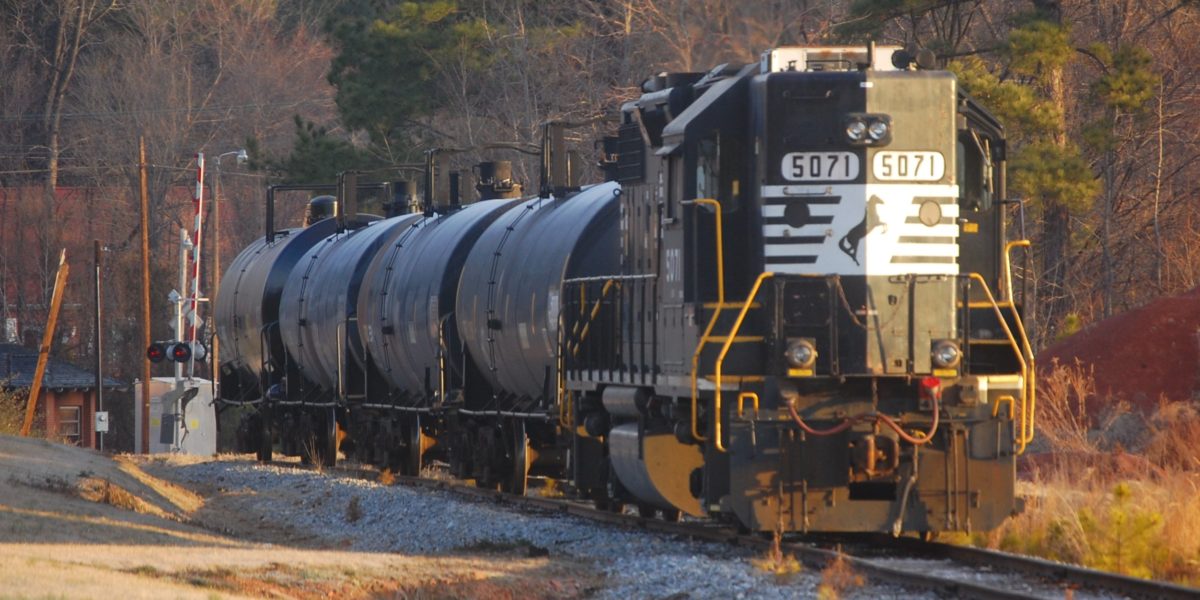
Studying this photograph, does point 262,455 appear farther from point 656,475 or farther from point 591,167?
point 656,475

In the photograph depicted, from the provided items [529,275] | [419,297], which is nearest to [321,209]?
[419,297]

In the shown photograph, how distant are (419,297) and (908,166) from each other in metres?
10.9

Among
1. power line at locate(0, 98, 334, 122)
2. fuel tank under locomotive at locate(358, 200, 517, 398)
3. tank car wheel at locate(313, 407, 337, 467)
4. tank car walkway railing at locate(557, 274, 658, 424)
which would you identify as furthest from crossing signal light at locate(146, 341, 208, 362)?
power line at locate(0, 98, 334, 122)

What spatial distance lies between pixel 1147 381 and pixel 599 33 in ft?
52.6

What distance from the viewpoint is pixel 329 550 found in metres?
16.6

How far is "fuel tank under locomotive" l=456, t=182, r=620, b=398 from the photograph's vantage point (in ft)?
61.5

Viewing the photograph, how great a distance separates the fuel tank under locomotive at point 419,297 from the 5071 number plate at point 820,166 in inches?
374

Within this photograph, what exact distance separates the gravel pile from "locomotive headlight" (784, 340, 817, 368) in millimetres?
1566

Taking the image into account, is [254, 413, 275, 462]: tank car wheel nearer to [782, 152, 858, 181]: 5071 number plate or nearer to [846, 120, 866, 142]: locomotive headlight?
[782, 152, 858, 181]: 5071 number plate

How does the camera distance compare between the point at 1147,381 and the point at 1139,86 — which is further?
the point at 1139,86

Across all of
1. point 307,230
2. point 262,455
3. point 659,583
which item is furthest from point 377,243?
point 659,583

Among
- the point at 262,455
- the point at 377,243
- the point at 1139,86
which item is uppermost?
the point at 1139,86

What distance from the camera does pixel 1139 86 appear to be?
29094 millimetres

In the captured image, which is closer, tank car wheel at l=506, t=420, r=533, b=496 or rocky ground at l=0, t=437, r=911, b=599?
rocky ground at l=0, t=437, r=911, b=599
